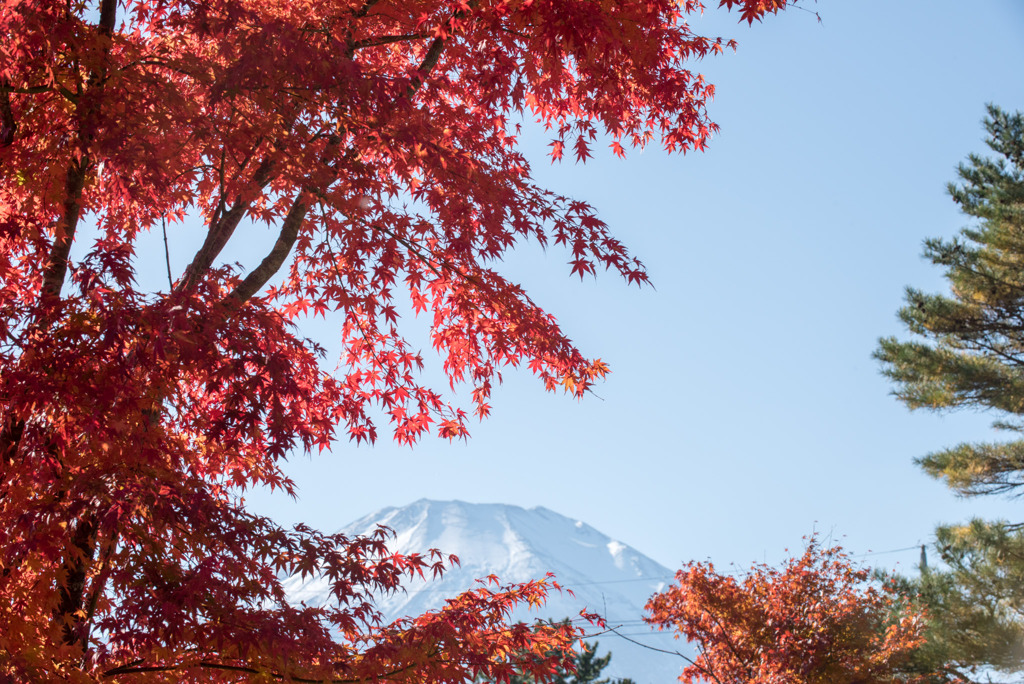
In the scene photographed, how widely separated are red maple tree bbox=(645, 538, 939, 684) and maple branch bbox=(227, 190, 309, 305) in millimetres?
9248

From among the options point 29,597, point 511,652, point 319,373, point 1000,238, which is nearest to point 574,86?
point 319,373

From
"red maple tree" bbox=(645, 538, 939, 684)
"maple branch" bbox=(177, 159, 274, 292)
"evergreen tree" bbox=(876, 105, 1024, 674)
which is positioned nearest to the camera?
"maple branch" bbox=(177, 159, 274, 292)

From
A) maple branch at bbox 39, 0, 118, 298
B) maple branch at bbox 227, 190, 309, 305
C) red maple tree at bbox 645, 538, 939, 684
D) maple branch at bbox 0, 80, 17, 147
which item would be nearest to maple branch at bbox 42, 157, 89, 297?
maple branch at bbox 39, 0, 118, 298

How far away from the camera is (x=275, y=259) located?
6.03 m

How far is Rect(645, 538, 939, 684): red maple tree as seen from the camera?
1267 cm

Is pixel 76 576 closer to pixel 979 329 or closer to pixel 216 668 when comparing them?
pixel 216 668

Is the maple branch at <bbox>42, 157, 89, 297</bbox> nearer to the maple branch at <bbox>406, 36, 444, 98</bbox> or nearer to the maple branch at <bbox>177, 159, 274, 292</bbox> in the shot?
the maple branch at <bbox>177, 159, 274, 292</bbox>

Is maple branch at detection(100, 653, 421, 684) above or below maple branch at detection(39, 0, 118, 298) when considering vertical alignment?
below

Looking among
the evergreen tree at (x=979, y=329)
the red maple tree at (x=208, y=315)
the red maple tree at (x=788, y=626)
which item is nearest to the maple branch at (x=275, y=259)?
the red maple tree at (x=208, y=315)

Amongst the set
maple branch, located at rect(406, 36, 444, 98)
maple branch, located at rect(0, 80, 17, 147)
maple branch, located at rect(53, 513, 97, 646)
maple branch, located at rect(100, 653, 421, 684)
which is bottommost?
maple branch, located at rect(100, 653, 421, 684)

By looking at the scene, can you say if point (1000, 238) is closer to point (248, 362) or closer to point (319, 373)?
point (319, 373)

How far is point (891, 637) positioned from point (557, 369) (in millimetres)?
9799

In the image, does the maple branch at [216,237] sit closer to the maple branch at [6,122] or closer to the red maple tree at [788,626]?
the maple branch at [6,122]

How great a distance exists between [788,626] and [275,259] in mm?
10783
